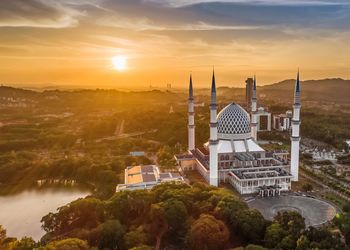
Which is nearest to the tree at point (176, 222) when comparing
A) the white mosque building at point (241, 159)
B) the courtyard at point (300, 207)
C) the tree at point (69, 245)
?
the tree at point (69, 245)

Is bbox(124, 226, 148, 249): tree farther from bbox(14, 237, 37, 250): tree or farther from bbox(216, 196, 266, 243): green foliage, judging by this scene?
bbox(216, 196, 266, 243): green foliage

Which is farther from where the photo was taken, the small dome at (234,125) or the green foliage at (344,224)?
the small dome at (234,125)

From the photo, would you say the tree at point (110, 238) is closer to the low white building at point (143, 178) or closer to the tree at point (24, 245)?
the tree at point (24, 245)

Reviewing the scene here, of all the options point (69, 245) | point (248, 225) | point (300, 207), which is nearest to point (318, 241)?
point (248, 225)

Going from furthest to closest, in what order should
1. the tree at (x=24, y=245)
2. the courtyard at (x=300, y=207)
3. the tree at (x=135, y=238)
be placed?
1. the courtyard at (x=300, y=207)
2. the tree at (x=135, y=238)
3. the tree at (x=24, y=245)

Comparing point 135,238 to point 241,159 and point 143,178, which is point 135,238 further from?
point 241,159

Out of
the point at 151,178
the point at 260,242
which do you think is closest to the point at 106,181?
the point at 151,178
